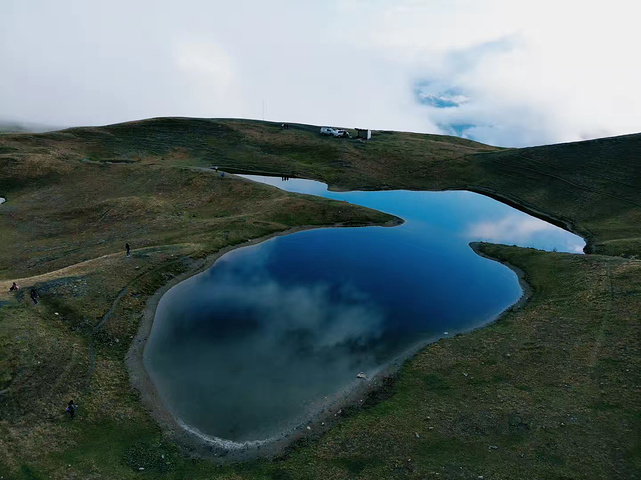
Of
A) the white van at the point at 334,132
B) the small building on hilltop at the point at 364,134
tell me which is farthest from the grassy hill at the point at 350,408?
the small building on hilltop at the point at 364,134

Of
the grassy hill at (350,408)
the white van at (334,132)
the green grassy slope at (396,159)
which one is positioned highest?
the white van at (334,132)

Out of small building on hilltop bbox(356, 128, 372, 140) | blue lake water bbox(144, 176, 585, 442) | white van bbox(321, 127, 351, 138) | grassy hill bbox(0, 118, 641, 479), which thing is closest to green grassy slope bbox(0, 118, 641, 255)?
grassy hill bbox(0, 118, 641, 479)

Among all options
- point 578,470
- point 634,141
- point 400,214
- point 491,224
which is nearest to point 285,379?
point 578,470

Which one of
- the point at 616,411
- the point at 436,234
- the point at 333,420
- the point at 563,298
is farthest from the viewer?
the point at 436,234

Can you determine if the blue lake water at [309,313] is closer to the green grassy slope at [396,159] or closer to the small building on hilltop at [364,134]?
the green grassy slope at [396,159]

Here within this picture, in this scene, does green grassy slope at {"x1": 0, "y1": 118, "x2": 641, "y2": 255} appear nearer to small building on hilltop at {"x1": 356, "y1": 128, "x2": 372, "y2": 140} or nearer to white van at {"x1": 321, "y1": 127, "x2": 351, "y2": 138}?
small building on hilltop at {"x1": 356, "y1": 128, "x2": 372, "y2": 140}

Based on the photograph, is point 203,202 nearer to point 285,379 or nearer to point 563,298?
point 285,379
